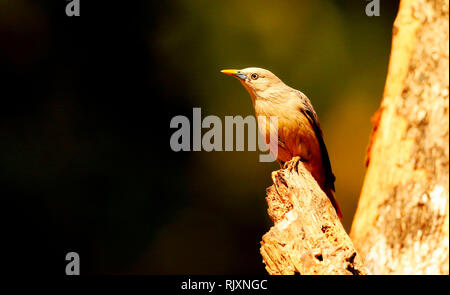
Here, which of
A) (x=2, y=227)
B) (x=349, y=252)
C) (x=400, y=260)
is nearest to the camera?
(x=349, y=252)

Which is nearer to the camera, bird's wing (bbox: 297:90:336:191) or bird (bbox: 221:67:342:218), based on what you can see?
bird (bbox: 221:67:342:218)

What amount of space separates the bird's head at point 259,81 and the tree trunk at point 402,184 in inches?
29.8

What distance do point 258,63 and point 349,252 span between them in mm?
4377

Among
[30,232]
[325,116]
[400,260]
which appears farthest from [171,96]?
[400,260]

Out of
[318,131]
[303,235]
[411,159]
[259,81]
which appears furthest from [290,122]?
[303,235]

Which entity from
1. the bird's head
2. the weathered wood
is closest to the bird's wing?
the bird's head

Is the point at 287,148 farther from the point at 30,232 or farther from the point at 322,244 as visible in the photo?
the point at 30,232

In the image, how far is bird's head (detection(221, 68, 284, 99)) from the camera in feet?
16.5

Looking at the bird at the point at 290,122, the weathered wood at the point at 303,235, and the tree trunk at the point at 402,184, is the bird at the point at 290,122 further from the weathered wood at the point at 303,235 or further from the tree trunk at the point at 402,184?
the weathered wood at the point at 303,235

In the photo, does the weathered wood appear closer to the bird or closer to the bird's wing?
the bird

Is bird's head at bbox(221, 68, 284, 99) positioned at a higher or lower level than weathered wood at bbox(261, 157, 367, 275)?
higher

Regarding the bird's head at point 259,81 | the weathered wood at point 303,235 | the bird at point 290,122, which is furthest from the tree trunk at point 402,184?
the bird's head at point 259,81

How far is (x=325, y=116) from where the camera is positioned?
24.1ft

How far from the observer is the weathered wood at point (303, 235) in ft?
11.2
